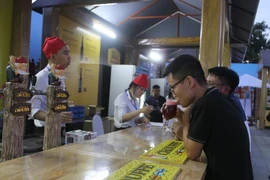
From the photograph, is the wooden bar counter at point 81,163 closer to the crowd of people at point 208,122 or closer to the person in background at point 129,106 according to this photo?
the crowd of people at point 208,122

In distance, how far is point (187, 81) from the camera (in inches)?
62.1

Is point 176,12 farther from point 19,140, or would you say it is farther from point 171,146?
point 19,140

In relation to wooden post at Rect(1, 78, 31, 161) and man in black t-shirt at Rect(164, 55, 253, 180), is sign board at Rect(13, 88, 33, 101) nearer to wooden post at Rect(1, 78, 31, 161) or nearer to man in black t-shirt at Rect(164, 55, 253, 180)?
wooden post at Rect(1, 78, 31, 161)

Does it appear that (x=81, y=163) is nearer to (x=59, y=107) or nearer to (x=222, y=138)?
(x=59, y=107)

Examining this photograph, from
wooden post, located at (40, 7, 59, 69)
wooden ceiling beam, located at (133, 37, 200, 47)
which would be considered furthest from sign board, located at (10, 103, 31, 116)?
wooden ceiling beam, located at (133, 37, 200, 47)

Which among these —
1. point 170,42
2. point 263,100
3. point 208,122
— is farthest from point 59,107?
point 263,100

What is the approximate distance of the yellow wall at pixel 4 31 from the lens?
13.6 feet

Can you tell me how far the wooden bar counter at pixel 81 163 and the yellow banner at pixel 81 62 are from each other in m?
3.83

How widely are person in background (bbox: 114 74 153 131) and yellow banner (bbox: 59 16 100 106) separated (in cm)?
230

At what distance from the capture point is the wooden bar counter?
1.28 meters

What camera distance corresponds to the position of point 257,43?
2600 cm

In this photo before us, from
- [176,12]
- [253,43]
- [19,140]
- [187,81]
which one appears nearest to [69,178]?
[19,140]

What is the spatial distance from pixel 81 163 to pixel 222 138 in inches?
30.9

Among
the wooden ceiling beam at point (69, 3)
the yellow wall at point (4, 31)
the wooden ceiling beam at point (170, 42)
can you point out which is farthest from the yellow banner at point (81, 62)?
the wooden ceiling beam at point (170, 42)
